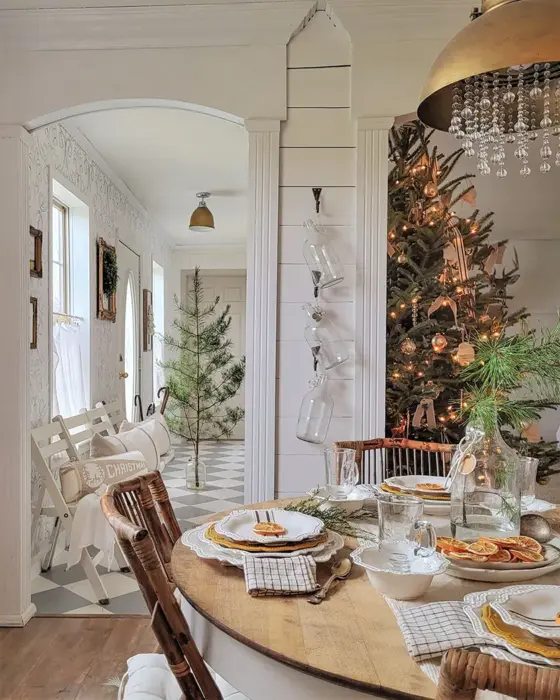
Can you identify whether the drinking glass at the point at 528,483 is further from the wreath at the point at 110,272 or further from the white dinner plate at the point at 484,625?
the wreath at the point at 110,272

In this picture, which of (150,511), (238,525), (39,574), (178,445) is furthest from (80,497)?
(178,445)

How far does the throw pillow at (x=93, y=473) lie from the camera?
125 inches

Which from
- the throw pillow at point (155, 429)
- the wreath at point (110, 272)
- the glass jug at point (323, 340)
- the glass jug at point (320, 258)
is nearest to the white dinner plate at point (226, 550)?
the glass jug at point (323, 340)

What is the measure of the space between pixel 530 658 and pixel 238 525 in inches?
28.6

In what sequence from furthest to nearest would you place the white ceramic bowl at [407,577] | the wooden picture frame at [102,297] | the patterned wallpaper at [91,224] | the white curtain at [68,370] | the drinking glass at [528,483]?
the wooden picture frame at [102,297] < the white curtain at [68,370] < the patterned wallpaper at [91,224] < the drinking glass at [528,483] < the white ceramic bowl at [407,577]

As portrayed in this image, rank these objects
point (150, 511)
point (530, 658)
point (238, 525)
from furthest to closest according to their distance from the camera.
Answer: point (150, 511)
point (238, 525)
point (530, 658)

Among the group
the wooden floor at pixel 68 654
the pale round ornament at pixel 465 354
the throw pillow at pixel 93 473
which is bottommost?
the wooden floor at pixel 68 654

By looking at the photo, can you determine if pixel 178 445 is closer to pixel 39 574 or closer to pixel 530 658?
pixel 39 574

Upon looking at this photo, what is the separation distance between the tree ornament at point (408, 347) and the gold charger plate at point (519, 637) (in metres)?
2.15

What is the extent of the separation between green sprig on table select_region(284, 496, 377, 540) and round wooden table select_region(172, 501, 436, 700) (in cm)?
24

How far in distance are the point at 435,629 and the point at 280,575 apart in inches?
12.8

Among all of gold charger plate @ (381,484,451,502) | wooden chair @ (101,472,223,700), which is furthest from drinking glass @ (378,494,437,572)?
gold charger plate @ (381,484,451,502)

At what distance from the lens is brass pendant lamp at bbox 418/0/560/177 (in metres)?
1.28

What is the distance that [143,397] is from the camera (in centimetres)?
637
